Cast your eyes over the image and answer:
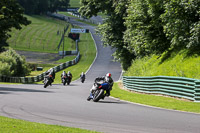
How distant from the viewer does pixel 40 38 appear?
123 meters

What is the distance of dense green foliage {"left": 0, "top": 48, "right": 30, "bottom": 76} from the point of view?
167ft

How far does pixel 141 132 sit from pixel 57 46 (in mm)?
103185

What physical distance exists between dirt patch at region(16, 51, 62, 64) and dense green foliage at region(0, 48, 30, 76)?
75.3ft

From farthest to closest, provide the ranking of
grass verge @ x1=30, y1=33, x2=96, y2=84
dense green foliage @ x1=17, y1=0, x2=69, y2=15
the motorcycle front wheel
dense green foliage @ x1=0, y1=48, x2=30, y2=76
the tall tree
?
dense green foliage @ x1=17, y1=0, x2=69, y2=15 → grass verge @ x1=30, y1=33, x2=96, y2=84 → dense green foliage @ x1=0, y1=48, x2=30, y2=76 → the tall tree → the motorcycle front wheel

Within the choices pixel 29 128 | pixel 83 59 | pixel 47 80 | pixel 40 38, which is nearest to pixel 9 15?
pixel 47 80

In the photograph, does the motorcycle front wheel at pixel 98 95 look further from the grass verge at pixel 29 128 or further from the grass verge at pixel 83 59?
the grass verge at pixel 83 59

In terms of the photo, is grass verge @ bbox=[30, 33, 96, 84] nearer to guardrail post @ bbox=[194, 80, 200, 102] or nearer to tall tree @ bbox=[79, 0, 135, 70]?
tall tree @ bbox=[79, 0, 135, 70]

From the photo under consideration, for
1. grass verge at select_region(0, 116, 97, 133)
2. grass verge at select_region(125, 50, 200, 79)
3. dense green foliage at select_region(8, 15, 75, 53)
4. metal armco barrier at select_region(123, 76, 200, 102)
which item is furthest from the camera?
dense green foliage at select_region(8, 15, 75, 53)

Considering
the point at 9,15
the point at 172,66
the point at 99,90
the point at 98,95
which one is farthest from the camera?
the point at 9,15

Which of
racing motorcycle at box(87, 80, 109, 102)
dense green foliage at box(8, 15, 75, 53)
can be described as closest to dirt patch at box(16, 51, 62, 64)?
dense green foliage at box(8, 15, 75, 53)

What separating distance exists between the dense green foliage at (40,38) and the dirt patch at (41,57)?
6.54 metres

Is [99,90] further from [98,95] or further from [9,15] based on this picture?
[9,15]

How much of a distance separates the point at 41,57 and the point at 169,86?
73.3 meters

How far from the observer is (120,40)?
43.0m
